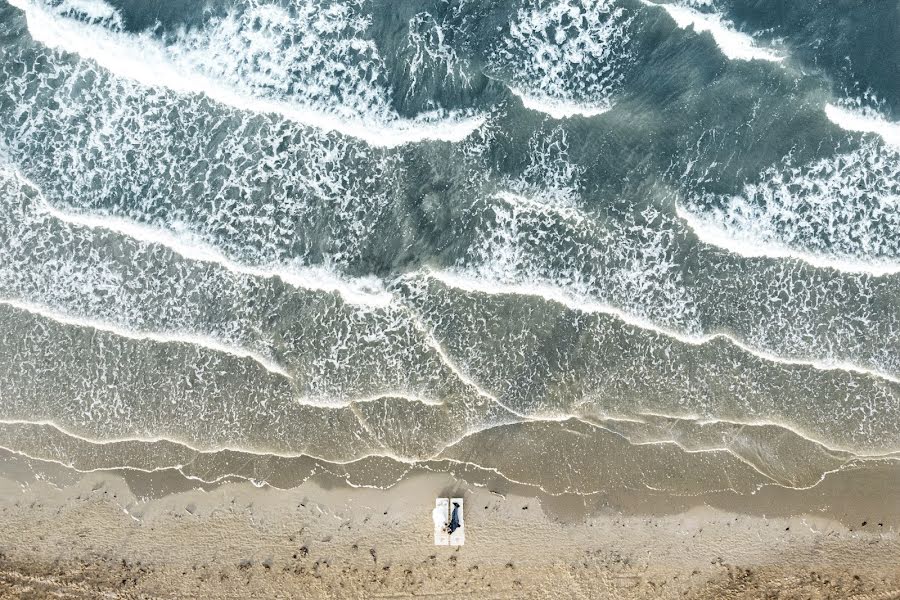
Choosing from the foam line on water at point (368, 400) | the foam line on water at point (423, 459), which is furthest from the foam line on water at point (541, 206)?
the foam line on water at point (368, 400)

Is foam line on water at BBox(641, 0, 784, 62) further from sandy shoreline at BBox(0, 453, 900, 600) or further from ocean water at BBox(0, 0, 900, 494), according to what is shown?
sandy shoreline at BBox(0, 453, 900, 600)

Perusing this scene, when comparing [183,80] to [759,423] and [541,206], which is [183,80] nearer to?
[541,206]

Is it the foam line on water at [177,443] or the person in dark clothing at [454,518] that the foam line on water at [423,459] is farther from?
the person in dark clothing at [454,518]

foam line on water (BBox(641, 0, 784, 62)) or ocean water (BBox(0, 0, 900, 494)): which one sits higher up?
foam line on water (BBox(641, 0, 784, 62))

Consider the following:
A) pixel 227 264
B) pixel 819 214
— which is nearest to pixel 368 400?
pixel 227 264

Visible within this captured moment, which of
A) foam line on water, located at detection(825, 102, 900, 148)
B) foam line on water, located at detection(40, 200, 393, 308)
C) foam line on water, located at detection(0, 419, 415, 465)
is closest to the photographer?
foam line on water, located at detection(40, 200, 393, 308)

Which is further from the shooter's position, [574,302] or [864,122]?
[864,122]

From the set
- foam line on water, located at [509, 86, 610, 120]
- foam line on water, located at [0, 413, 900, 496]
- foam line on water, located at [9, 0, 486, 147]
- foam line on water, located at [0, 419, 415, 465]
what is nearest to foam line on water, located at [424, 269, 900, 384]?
foam line on water, located at [0, 413, 900, 496]
